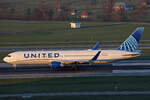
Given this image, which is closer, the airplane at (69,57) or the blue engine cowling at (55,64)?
the blue engine cowling at (55,64)

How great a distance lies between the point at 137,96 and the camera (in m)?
29.7

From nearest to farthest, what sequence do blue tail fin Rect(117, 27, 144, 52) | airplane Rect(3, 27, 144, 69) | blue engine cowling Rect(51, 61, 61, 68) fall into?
blue engine cowling Rect(51, 61, 61, 68) → airplane Rect(3, 27, 144, 69) → blue tail fin Rect(117, 27, 144, 52)

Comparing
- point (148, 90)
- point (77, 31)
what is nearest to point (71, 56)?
point (148, 90)

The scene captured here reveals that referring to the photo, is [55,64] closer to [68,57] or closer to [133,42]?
[68,57]

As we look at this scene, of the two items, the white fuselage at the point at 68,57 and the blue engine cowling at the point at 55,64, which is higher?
the white fuselage at the point at 68,57

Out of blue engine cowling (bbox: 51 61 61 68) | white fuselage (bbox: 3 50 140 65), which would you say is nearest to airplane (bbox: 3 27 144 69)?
A: white fuselage (bbox: 3 50 140 65)

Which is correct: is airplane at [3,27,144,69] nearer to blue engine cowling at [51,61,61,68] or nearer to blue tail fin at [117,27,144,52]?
blue engine cowling at [51,61,61,68]

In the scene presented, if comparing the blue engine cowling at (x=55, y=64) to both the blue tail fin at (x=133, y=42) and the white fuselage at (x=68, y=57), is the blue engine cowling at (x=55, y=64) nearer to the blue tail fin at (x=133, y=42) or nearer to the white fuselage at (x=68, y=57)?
the white fuselage at (x=68, y=57)

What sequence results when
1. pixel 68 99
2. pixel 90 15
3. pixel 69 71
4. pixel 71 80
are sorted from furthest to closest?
pixel 90 15 → pixel 69 71 → pixel 71 80 → pixel 68 99

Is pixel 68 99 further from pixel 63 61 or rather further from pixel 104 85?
pixel 63 61

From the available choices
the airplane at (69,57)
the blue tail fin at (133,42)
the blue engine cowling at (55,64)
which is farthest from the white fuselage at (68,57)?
the blue tail fin at (133,42)

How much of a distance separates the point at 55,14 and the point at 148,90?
4449 inches

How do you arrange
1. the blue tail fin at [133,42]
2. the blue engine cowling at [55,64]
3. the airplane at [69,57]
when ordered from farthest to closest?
the blue tail fin at [133,42]
the airplane at [69,57]
the blue engine cowling at [55,64]

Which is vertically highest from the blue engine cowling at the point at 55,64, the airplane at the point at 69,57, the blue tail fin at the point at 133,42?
the blue tail fin at the point at 133,42
